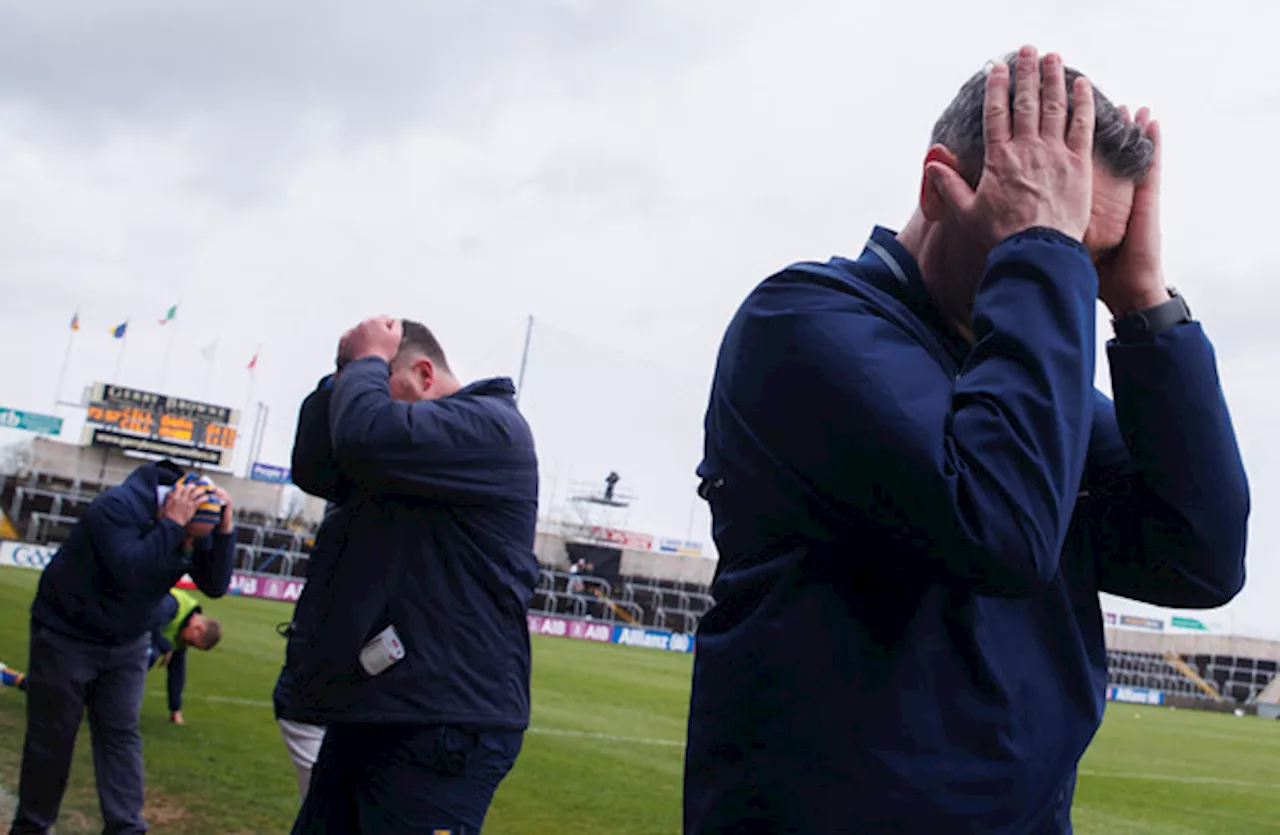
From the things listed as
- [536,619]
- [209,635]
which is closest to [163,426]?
[536,619]

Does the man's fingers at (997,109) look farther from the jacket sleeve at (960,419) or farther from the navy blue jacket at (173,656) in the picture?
the navy blue jacket at (173,656)

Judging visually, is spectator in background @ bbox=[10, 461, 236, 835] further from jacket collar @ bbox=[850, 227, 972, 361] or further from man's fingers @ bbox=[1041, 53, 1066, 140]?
man's fingers @ bbox=[1041, 53, 1066, 140]

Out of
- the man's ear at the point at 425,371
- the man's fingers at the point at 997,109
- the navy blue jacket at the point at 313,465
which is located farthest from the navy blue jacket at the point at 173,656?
the man's fingers at the point at 997,109

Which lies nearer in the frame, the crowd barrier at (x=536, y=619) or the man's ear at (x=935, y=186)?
the man's ear at (x=935, y=186)

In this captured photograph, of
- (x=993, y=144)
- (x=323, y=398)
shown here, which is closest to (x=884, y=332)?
(x=993, y=144)

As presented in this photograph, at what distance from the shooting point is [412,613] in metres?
3.35

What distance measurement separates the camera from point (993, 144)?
1.54 m

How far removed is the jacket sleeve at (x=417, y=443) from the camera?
3.32m

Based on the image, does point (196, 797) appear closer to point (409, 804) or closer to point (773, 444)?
point (409, 804)

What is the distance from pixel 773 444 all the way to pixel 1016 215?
46cm

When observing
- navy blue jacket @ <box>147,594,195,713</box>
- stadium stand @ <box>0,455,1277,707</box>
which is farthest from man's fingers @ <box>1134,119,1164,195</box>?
stadium stand @ <box>0,455,1277,707</box>

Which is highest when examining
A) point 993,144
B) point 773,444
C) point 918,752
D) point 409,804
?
point 993,144

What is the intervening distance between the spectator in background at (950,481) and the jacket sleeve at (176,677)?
9674 mm

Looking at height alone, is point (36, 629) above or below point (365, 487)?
below
